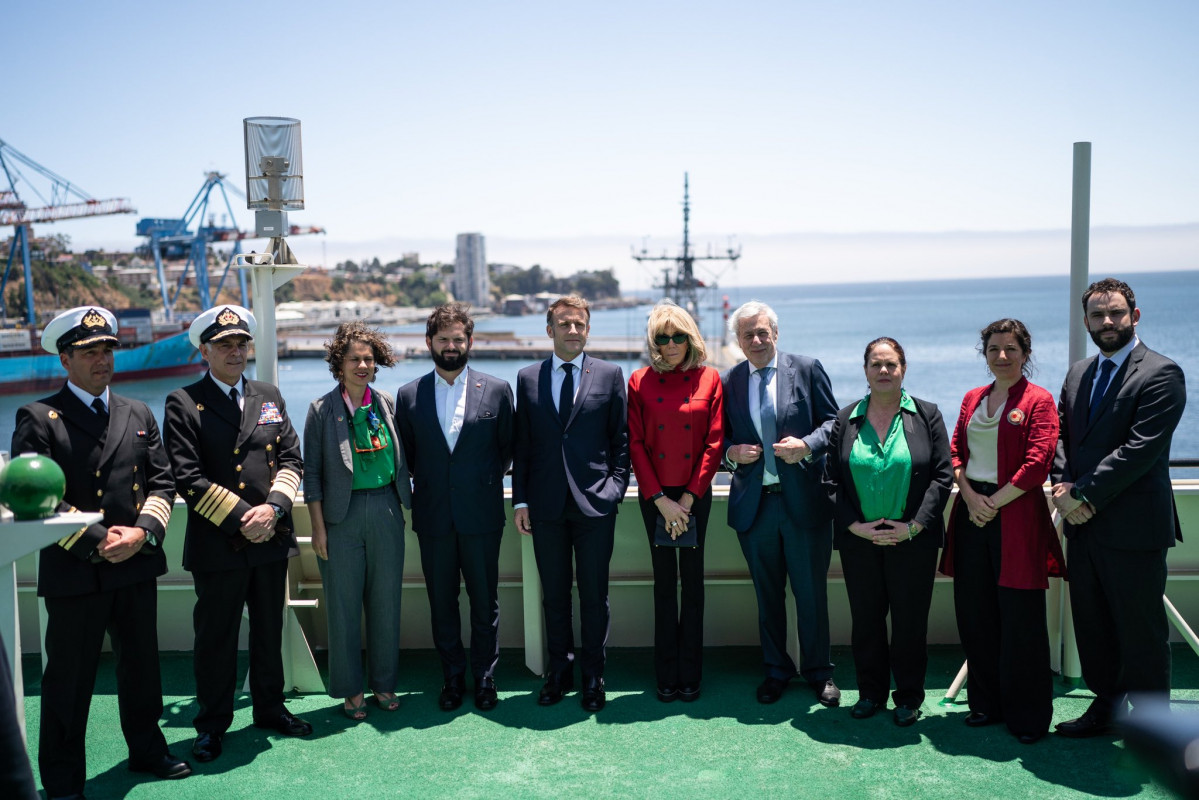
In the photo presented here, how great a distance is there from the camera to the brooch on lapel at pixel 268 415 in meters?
3.46

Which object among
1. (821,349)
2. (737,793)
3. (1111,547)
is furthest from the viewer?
(821,349)

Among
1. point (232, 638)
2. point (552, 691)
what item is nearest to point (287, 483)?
point (232, 638)

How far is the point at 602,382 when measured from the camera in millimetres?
3742

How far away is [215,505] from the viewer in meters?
3.30

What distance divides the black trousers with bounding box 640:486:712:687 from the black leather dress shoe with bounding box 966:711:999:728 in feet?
3.34

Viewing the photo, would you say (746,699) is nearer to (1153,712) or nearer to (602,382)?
(602,382)

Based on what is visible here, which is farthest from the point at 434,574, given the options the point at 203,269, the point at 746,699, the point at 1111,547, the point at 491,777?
the point at 203,269

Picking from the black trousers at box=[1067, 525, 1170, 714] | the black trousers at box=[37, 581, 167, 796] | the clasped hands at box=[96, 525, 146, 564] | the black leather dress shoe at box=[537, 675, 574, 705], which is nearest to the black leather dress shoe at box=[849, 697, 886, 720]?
Answer: the black trousers at box=[1067, 525, 1170, 714]

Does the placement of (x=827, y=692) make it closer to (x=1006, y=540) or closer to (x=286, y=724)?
(x=1006, y=540)

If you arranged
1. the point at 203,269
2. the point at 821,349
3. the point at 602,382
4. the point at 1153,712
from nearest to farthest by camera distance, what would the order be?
the point at 1153,712
the point at 602,382
the point at 203,269
the point at 821,349

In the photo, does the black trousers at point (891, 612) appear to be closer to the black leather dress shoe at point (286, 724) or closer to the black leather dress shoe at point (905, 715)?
the black leather dress shoe at point (905, 715)

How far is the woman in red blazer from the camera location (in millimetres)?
3322

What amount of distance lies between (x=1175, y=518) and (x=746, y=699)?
1.70 m

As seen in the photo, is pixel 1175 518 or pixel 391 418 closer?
pixel 1175 518
